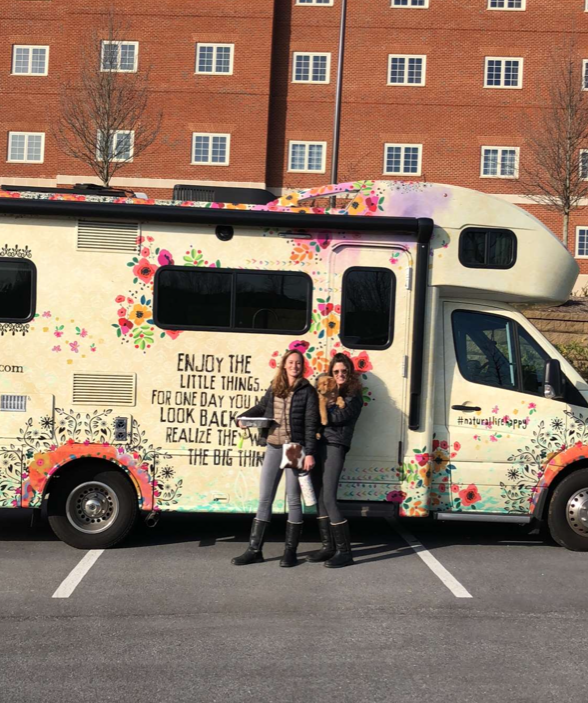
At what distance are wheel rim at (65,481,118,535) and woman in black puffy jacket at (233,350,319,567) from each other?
1222mm

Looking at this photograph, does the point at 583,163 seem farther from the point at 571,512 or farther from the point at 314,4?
the point at 571,512

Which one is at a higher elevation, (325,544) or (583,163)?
(583,163)

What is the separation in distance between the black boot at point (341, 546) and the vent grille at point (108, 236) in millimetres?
2915

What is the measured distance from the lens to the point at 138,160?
35281mm

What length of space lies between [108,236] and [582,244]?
31.8 meters

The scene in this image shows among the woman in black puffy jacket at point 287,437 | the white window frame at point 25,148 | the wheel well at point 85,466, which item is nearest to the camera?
the woman in black puffy jacket at point 287,437

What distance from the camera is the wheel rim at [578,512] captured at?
774cm

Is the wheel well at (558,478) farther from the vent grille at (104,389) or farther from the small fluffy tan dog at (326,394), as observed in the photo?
the vent grille at (104,389)

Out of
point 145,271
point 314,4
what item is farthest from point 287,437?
point 314,4

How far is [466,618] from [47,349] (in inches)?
159

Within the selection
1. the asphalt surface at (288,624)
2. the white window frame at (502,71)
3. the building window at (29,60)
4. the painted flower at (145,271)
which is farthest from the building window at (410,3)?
the asphalt surface at (288,624)

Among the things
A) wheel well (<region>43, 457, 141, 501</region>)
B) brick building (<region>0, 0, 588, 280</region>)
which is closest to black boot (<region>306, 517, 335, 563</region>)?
wheel well (<region>43, 457, 141, 501</region>)

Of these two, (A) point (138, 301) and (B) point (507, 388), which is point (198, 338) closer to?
(A) point (138, 301)

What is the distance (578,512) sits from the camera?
7738mm
